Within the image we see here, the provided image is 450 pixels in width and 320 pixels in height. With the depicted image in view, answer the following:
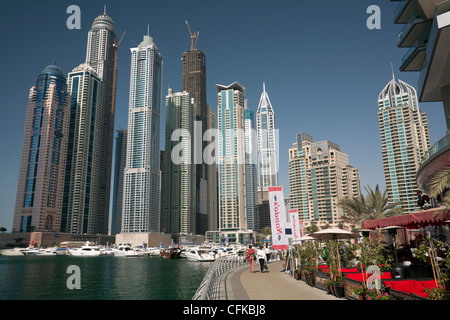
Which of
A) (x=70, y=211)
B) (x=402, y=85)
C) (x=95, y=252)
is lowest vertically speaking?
(x=95, y=252)

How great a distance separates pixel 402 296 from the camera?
27.8ft

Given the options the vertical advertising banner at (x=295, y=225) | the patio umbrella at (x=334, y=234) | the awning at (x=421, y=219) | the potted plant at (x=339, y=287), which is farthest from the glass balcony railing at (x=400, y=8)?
the potted plant at (x=339, y=287)

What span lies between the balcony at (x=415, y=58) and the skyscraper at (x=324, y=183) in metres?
126

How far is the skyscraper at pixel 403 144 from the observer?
13988 cm

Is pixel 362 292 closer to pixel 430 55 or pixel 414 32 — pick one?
pixel 430 55

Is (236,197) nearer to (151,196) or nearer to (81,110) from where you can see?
(151,196)

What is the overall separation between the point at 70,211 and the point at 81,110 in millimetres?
64973

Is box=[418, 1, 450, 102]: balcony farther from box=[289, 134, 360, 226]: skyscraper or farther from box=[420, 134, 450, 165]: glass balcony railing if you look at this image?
box=[289, 134, 360, 226]: skyscraper

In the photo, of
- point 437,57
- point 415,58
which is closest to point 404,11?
point 415,58

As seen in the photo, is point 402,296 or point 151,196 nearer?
point 402,296

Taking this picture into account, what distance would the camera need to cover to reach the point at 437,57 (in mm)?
22172
